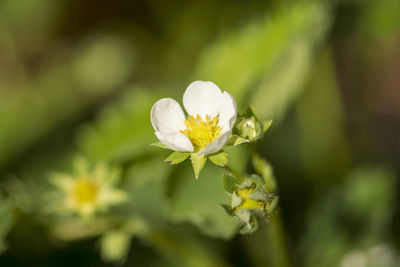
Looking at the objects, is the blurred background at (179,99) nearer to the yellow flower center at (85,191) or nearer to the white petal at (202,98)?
the yellow flower center at (85,191)

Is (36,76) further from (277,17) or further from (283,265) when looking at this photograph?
(283,265)

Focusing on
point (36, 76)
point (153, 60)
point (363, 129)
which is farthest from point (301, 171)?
point (36, 76)

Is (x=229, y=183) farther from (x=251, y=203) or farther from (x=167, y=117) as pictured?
(x=167, y=117)

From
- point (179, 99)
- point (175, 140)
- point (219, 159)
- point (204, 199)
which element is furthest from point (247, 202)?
point (179, 99)

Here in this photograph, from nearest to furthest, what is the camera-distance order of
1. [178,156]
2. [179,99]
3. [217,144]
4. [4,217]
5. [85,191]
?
[217,144] → [178,156] → [4,217] → [85,191] → [179,99]

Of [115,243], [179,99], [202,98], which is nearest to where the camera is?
[202,98]

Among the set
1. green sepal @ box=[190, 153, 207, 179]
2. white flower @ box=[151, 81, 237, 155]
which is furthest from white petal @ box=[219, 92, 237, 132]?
green sepal @ box=[190, 153, 207, 179]

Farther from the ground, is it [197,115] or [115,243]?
[197,115]
